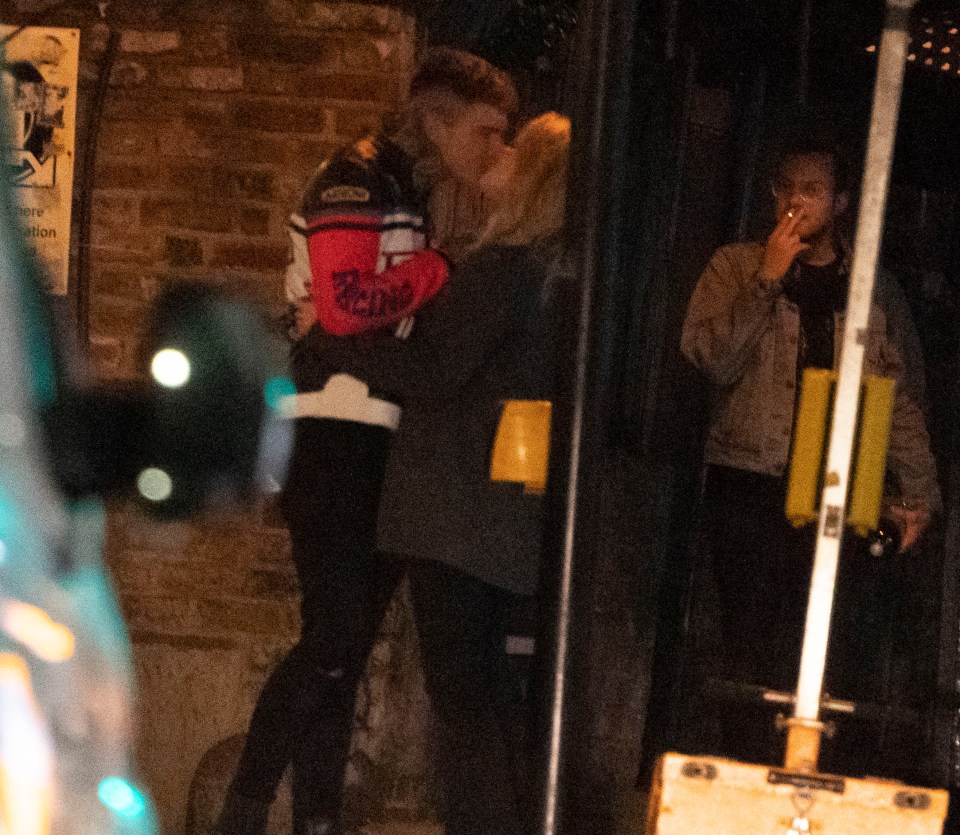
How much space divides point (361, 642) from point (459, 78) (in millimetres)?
1558

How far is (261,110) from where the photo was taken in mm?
4586

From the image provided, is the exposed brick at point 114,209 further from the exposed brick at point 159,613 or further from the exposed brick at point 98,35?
the exposed brick at point 159,613

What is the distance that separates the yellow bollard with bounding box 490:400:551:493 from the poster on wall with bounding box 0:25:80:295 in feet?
5.62

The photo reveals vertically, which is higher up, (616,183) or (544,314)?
(616,183)

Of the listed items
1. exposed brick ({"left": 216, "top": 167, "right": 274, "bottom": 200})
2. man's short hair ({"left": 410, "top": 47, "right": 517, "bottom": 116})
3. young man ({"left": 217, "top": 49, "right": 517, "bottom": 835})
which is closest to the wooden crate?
young man ({"left": 217, "top": 49, "right": 517, "bottom": 835})

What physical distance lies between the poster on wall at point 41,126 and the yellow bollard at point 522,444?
1.71 meters

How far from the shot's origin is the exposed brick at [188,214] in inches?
183

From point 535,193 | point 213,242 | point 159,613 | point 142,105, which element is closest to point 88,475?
point 159,613

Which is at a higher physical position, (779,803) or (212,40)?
(212,40)

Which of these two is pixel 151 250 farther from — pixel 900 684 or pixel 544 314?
pixel 900 684

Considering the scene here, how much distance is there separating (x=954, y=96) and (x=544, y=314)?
1781 mm

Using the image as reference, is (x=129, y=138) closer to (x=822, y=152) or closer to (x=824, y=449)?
(x=822, y=152)

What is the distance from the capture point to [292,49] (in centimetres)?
456

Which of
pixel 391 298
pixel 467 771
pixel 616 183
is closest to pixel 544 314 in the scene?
pixel 391 298
